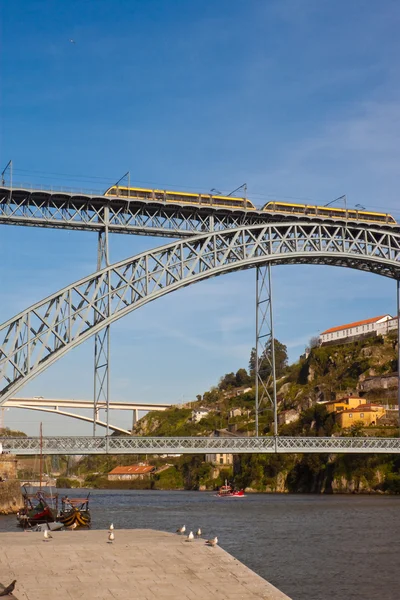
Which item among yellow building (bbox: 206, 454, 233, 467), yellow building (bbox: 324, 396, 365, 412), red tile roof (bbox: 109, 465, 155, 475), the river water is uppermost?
yellow building (bbox: 324, 396, 365, 412)

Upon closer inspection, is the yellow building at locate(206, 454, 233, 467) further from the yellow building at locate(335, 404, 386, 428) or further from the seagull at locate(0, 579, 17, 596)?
the seagull at locate(0, 579, 17, 596)

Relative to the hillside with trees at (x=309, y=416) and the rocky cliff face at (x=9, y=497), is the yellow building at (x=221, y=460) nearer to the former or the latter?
the hillside with trees at (x=309, y=416)

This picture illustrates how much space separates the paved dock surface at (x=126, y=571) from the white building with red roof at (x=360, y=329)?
10675cm

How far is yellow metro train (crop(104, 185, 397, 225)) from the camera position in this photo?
56438 millimetres

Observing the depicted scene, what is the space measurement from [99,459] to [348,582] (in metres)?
148

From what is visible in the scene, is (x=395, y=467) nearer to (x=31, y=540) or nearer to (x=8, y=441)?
(x=8, y=441)

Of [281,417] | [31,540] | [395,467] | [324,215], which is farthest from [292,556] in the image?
[281,417]

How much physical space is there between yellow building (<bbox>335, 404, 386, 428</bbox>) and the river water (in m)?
30.4

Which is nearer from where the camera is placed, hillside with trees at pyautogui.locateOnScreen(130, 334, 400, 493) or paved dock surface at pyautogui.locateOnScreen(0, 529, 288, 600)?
paved dock surface at pyautogui.locateOnScreen(0, 529, 288, 600)

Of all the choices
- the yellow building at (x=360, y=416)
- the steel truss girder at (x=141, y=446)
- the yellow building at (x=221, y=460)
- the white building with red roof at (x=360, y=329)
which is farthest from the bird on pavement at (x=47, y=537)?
the white building with red roof at (x=360, y=329)

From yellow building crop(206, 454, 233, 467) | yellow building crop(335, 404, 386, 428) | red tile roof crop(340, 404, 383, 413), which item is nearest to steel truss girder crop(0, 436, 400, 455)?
yellow building crop(335, 404, 386, 428)

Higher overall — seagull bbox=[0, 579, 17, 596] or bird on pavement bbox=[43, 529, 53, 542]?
bird on pavement bbox=[43, 529, 53, 542]

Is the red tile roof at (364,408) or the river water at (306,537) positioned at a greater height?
the red tile roof at (364,408)

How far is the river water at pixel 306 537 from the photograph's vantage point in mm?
26078
